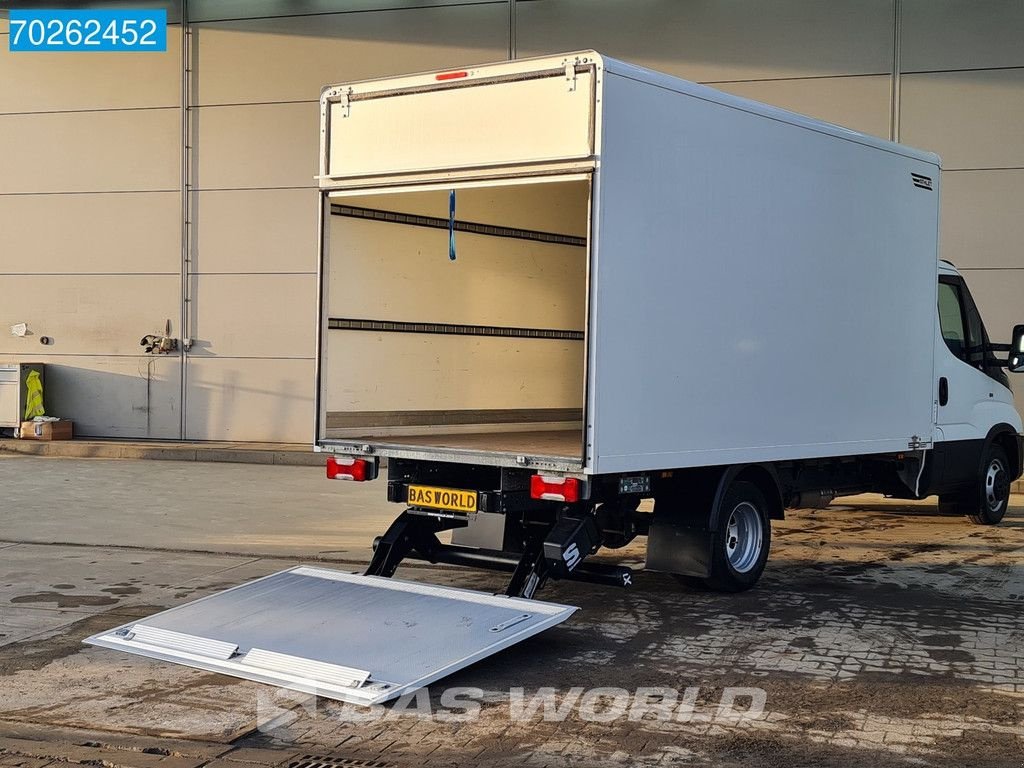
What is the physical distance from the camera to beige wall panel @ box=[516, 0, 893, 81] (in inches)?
676

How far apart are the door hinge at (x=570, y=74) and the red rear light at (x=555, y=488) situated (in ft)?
7.09

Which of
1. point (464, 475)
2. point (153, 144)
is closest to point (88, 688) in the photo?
point (464, 475)

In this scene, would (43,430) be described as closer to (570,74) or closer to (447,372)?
(447,372)

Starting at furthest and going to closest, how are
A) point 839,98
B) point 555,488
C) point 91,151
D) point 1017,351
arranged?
1. point 91,151
2. point 839,98
3. point 1017,351
4. point 555,488

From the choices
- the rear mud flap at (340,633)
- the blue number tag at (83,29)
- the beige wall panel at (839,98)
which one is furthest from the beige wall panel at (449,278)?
the blue number tag at (83,29)

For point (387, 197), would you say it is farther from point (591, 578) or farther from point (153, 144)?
point (153, 144)

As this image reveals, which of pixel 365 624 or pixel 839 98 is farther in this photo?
pixel 839 98

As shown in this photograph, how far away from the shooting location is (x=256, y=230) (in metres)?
19.6

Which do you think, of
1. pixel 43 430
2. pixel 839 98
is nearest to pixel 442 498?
pixel 839 98

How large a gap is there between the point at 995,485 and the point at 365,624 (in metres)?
7.33

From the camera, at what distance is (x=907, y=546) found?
1093cm

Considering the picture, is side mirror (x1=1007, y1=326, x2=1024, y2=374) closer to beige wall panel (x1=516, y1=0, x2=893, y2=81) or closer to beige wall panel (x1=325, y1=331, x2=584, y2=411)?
beige wall panel (x1=325, y1=331, x2=584, y2=411)

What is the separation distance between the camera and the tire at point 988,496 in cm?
1159

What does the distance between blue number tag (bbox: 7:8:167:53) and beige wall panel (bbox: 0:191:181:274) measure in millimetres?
2369
